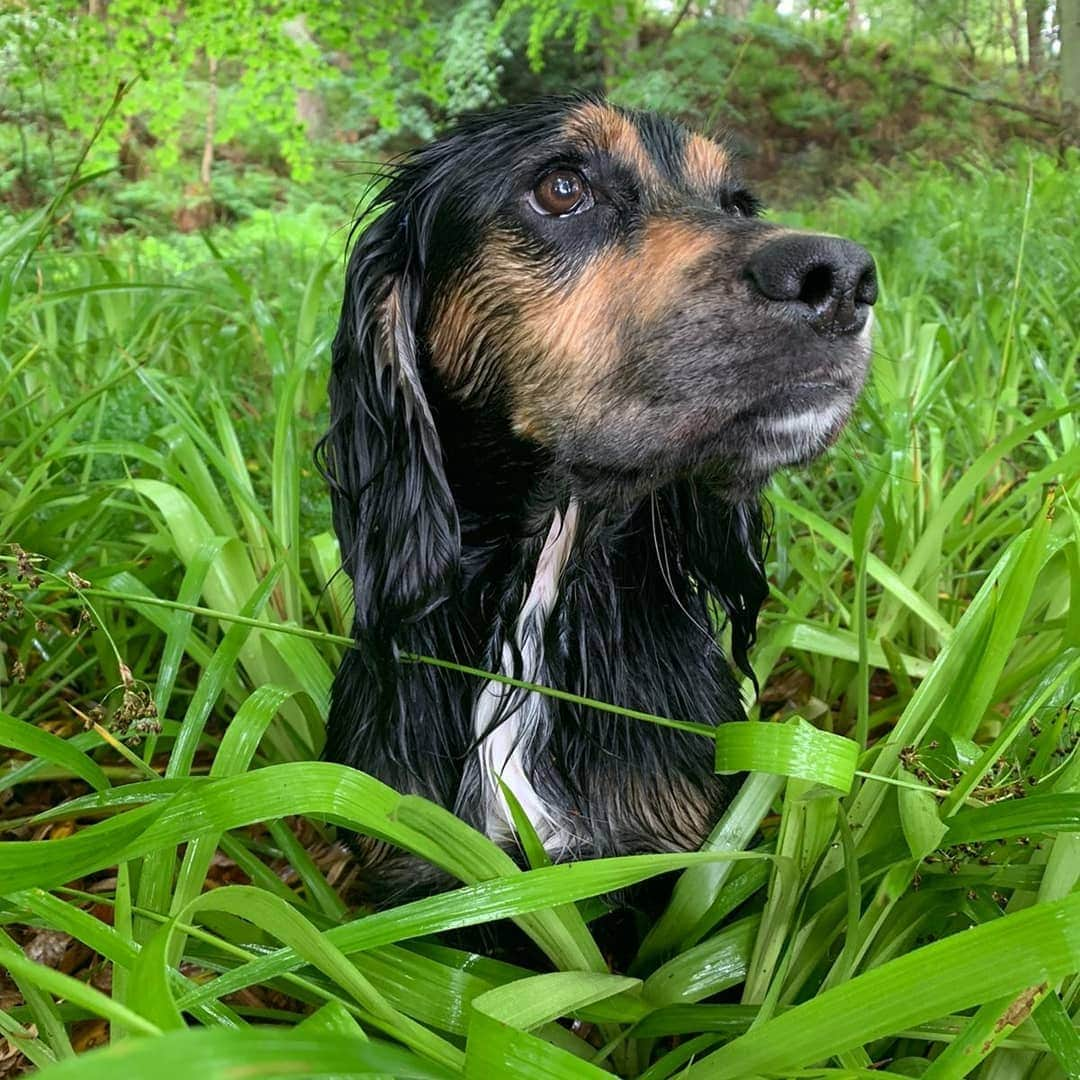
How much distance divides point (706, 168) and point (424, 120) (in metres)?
10.7

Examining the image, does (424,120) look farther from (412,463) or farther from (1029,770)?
(1029,770)

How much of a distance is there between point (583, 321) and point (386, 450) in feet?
1.56

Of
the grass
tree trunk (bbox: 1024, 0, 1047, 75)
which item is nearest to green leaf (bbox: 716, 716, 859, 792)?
the grass

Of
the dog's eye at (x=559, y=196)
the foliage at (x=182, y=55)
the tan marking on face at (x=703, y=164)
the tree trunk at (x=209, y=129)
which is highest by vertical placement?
the tree trunk at (x=209, y=129)

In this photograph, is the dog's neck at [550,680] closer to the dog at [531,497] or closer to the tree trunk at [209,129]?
the dog at [531,497]

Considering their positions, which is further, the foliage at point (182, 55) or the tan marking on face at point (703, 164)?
the foliage at point (182, 55)

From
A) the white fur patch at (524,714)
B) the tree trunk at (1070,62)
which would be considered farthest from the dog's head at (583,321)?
the tree trunk at (1070,62)

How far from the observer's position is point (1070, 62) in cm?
819

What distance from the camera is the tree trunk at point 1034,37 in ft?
35.1

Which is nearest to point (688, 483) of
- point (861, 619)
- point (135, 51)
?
point (861, 619)

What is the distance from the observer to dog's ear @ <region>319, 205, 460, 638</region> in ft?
5.79

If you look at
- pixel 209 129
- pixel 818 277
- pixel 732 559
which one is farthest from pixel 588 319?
pixel 209 129

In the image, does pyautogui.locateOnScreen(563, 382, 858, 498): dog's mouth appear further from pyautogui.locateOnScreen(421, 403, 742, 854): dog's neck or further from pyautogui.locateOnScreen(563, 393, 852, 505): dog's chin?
pyautogui.locateOnScreen(421, 403, 742, 854): dog's neck

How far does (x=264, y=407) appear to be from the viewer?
360 centimetres
